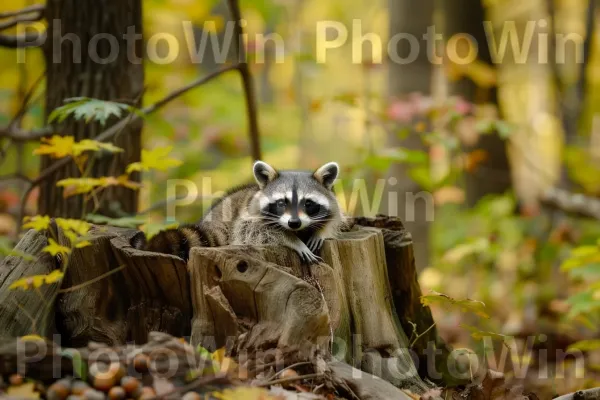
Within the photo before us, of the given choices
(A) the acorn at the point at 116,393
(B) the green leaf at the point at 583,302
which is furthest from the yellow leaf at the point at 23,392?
(B) the green leaf at the point at 583,302

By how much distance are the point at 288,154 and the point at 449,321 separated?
474cm

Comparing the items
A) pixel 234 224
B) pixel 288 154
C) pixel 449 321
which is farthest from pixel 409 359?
pixel 288 154

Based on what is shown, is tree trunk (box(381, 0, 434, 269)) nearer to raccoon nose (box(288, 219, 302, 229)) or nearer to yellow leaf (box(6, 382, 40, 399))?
raccoon nose (box(288, 219, 302, 229))

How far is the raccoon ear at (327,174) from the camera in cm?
555

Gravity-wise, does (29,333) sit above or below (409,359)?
above

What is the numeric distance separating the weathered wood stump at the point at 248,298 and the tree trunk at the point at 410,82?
205 inches

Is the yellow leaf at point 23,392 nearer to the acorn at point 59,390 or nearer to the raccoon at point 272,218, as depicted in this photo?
the acorn at point 59,390

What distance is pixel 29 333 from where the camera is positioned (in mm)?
4141

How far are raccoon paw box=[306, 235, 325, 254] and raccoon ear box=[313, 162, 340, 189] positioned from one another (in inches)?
26.6

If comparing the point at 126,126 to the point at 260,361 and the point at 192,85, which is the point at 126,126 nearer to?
the point at 192,85

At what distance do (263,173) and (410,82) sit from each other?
5.41 meters

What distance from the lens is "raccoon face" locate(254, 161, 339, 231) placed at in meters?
5.01

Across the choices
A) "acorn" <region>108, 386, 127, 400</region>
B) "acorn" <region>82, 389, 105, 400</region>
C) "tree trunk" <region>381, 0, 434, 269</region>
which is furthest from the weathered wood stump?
"tree trunk" <region>381, 0, 434, 269</region>

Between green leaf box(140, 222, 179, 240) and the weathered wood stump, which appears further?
green leaf box(140, 222, 179, 240)
